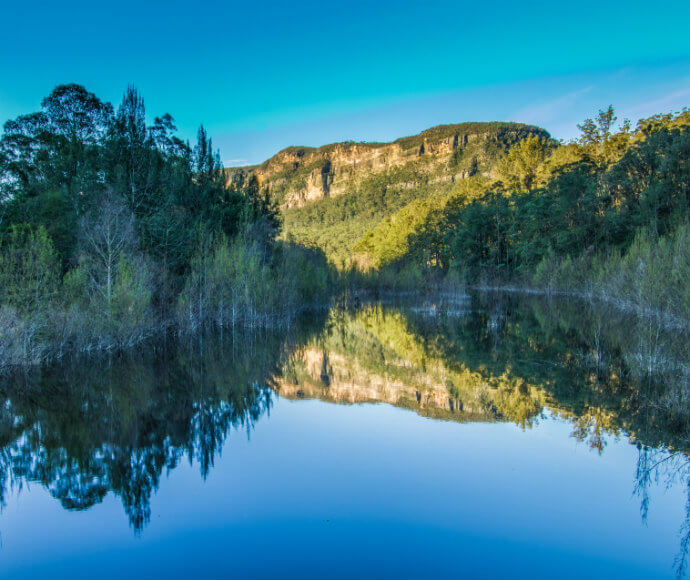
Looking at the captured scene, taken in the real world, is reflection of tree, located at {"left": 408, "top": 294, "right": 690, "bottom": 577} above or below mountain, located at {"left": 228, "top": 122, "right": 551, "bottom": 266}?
below

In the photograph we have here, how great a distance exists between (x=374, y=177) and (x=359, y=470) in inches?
5119

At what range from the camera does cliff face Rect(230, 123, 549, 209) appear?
357ft

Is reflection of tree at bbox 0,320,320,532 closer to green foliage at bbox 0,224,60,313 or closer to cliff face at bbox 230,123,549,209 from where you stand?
green foliage at bbox 0,224,60,313

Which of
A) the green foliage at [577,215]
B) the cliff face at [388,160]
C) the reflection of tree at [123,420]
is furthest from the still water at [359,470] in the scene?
the cliff face at [388,160]

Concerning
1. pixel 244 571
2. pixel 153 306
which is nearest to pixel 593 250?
pixel 153 306

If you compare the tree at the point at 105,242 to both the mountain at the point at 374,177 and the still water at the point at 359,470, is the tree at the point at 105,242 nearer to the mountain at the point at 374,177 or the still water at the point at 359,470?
the still water at the point at 359,470

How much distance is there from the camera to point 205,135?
29.8 metres

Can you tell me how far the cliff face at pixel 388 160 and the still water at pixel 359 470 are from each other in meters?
81.4

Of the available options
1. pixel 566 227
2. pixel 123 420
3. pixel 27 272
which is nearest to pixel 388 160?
pixel 566 227

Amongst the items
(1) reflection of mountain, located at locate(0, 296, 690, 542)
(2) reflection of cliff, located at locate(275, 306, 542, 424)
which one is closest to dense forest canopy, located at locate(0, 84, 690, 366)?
(1) reflection of mountain, located at locate(0, 296, 690, 542)

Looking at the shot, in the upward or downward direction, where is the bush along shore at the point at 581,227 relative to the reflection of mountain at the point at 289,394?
upward

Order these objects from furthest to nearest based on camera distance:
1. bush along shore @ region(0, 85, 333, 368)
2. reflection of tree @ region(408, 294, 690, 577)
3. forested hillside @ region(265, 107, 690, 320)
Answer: forested hillside @ region(265, 107, 690, 320) → bush along shore @ region(0, 85, 333, 368) → reflection of tree @ region(408, 294, 690, 577)

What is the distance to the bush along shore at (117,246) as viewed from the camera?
12664 millimetres

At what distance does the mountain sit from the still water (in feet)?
225
